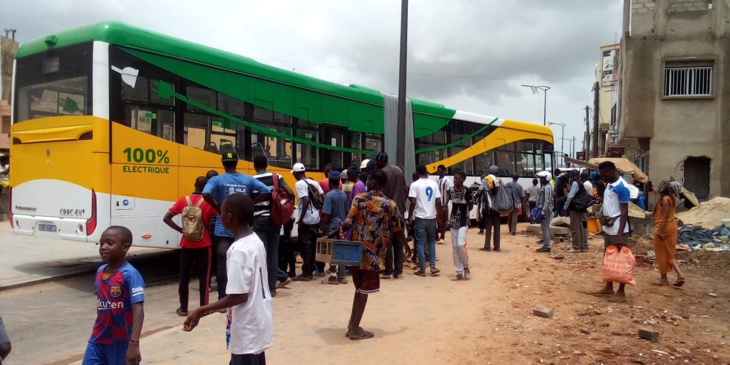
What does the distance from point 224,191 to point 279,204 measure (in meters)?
0.81

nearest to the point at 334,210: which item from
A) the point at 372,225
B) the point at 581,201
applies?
the point at 372,225

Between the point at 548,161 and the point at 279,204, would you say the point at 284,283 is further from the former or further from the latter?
the point at 548,161

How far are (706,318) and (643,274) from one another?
9.28 feet

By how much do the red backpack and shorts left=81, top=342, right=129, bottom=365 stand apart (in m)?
3.48

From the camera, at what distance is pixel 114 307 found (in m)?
3.06

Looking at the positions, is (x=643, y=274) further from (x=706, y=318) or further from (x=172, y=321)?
(x=172, y=321)

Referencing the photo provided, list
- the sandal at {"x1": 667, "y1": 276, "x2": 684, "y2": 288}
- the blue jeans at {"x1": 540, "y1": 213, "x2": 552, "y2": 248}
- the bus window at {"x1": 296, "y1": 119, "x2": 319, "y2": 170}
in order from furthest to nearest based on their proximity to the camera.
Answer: the blue jeans at {"x1": 540, "y1": 213, "x2": 552, "y2": 248} → the bus window at {"x1": 296, "y1": 119, "x2": 319, "y2": 170} → the sandal at {"x1": 667, "y1": 276, "x2": 684, "y2": 288}

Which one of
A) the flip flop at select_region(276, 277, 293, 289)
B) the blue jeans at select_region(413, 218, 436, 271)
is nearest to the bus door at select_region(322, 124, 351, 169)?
the blue jeans at select_region(413, 218, 436, 271)

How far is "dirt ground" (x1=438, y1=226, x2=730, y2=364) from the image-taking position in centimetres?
478

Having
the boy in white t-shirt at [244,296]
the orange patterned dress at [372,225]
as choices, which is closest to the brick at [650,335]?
the orange patterned dress at [372,225]

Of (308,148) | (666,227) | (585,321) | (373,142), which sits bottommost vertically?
(585,321)

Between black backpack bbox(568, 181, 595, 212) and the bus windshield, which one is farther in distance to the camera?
black backpack bbox(568, 181, 595, 212)

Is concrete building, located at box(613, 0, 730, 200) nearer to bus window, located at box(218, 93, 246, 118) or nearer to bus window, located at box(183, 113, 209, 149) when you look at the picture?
bus window, located at box(218, 93, 246, 118)

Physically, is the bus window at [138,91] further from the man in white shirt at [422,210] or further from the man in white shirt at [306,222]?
the man in white shirt at [422,210]
